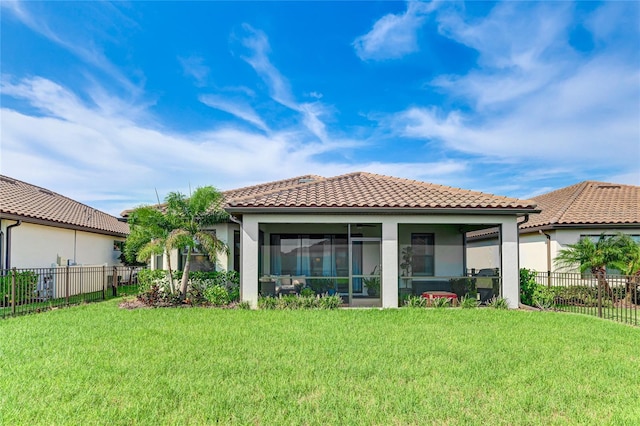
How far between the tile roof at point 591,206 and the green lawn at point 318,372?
8055mm

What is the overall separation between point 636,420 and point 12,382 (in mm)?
7496

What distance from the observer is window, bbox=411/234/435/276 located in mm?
13969

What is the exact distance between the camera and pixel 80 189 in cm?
2200

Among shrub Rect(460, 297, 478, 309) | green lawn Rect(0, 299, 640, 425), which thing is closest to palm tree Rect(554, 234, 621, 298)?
shrub Rect(460, 297, 478, 309)

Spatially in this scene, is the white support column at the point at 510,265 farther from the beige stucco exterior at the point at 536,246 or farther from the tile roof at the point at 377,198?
the tile roof at the point at 377,198

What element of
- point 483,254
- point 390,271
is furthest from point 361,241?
point 483,254

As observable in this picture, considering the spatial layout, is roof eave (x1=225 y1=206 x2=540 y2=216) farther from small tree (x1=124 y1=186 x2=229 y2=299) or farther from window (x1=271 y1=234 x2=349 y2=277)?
window (x1=271 y1=234 x2=349 y2=277)

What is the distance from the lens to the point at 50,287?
13.9 meters

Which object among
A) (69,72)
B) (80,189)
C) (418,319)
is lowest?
(418,319)

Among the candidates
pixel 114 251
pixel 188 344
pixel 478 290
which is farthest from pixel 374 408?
pixel 114 251

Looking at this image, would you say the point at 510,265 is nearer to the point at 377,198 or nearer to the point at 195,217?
the point at 377,198

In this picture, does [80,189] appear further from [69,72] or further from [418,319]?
[418,319]

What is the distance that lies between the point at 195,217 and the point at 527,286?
37.0 feet

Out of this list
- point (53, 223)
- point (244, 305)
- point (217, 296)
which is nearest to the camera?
point (244, 305)
